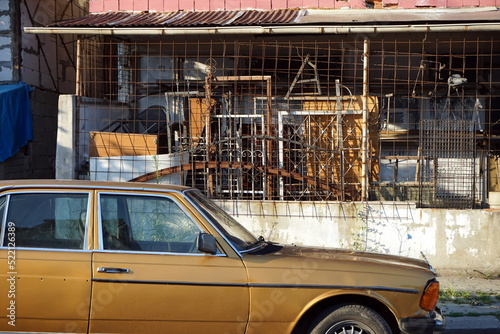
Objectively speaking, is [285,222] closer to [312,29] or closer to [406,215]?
[406,215]

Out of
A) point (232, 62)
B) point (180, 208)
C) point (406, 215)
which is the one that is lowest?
point (406, 215)

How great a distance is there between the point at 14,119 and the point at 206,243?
294 inches

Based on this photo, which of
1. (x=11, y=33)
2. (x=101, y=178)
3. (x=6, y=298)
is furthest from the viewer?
(x=11, y=33)

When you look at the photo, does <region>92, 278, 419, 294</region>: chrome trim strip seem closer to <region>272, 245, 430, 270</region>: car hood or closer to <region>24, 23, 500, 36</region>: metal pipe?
<region>272, 245, 430, 270</region>: car hood

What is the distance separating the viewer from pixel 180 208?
4508mm

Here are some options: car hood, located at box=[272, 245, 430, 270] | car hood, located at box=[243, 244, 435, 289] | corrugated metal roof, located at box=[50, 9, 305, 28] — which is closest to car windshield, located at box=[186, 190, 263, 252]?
car hood, located at box=[243, 244, 435, 289]

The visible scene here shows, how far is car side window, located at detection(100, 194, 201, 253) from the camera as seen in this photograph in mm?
4441

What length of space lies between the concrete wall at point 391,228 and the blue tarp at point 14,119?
15.1 feet

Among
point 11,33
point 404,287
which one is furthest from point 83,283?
point 11,33

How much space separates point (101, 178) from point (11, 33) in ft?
12.6

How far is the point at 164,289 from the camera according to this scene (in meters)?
4.25

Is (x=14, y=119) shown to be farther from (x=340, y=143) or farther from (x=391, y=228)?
(x=391, y=228)

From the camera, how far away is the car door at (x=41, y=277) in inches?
165

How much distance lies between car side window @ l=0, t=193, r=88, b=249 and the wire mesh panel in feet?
18.8
